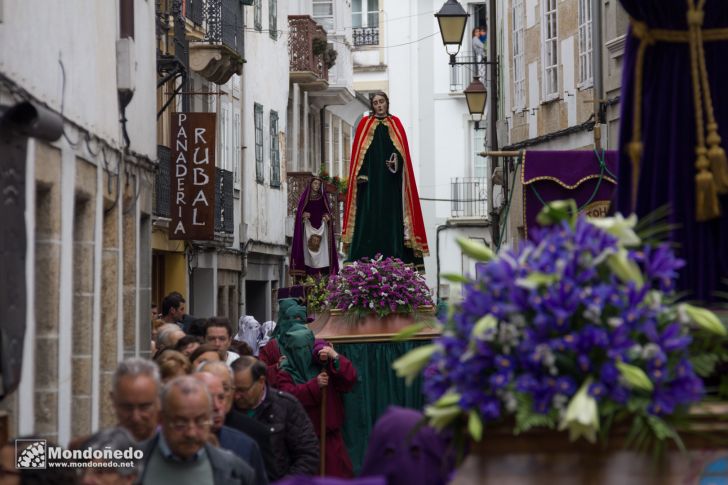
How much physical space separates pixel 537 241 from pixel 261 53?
31.7 m

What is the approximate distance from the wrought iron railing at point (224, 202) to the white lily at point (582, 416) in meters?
25.3

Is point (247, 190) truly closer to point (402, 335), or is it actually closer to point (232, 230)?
point (232, 230)

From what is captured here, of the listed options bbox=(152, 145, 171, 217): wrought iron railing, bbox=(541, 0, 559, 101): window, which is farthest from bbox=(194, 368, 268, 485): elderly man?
bbox=(541, 0, 559, 101): window

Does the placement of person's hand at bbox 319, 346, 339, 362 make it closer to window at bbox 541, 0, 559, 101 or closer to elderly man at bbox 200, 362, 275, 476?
elderly man at bbox 200, 362, 275, 476

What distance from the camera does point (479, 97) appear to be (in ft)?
85.8

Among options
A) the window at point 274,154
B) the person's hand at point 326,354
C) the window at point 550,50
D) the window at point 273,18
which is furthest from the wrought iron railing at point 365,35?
the person's hand at point 326,354

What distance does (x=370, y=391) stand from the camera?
15.2 meters

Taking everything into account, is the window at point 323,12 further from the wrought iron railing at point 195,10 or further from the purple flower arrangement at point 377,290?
the purple flower arrangement at point 377,290

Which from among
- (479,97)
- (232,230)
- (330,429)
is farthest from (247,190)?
(330,429)

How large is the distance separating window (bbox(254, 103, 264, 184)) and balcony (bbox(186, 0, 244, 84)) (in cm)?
348

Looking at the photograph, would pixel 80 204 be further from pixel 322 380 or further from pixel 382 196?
pixel 382 196

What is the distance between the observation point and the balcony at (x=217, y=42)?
93.9 feet

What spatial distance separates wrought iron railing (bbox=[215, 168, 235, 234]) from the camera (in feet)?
101

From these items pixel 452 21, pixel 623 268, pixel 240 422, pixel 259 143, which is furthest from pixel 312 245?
pixel 623 268
